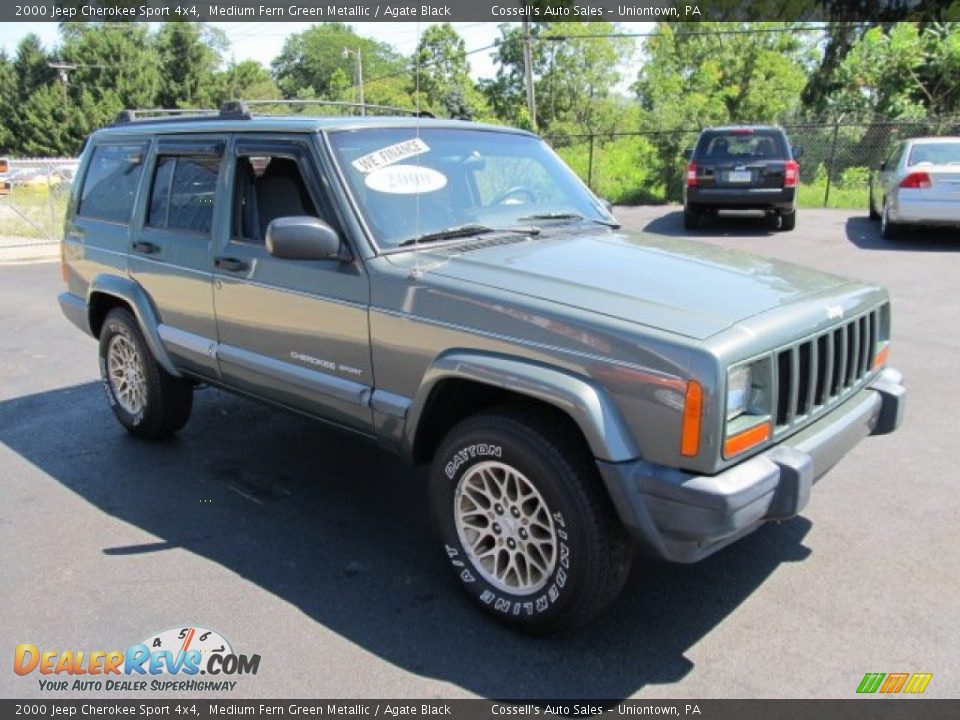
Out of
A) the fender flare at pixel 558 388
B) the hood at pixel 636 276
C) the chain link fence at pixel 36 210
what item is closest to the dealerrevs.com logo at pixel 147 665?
the fender flare at pixel 558 388

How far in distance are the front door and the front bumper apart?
1378mm

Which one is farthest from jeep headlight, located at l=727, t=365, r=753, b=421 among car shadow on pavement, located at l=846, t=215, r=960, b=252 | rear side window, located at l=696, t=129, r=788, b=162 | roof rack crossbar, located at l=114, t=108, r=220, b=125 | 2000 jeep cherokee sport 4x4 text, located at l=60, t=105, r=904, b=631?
rear side window, located at l=696, t=129, r=788, b=162

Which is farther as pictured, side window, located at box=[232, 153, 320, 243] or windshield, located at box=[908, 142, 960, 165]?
windshield, located at box=[908, 142, 960, 165]

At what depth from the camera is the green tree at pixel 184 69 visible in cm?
5569

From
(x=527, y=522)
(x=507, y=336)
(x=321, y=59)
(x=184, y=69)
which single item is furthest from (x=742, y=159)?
(x=321, y=59)

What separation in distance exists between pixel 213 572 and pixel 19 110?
59.9 m

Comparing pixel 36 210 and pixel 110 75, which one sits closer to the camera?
pixel 36 210

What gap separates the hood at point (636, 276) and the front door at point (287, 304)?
0.39 m

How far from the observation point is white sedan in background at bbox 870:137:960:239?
12.2m

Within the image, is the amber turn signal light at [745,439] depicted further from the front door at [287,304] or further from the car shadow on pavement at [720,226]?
the car shadow on pavement at [720,226]

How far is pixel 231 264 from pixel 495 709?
2617 millimetres

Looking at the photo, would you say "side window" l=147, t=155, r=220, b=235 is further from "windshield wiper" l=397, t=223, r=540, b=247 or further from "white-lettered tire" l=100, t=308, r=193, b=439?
"windshield wiper" l=397, t=223, r=540, b=247

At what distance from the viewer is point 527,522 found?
3.19m

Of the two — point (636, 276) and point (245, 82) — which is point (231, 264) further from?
point (245, 82)
